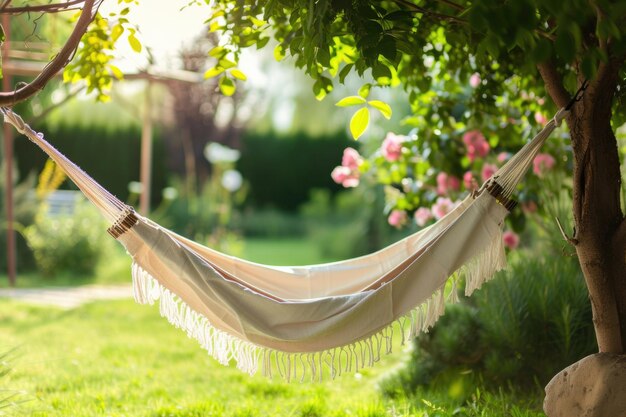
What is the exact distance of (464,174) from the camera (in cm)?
316

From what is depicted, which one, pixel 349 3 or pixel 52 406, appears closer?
pixel 349 3

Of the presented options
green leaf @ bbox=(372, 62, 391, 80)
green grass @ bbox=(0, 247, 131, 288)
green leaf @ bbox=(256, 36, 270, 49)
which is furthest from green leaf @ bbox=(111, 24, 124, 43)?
green grass @ bbox=(0, 247, 131, 288)

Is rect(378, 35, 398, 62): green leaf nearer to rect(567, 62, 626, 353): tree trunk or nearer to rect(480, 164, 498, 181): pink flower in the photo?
rect(567, 62, 626, 353): tree trunk

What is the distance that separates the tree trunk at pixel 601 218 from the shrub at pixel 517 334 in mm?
765

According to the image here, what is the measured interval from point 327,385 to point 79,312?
2166 mm

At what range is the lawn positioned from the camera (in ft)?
8.14

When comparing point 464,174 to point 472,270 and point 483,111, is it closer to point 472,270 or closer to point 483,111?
point 483,111

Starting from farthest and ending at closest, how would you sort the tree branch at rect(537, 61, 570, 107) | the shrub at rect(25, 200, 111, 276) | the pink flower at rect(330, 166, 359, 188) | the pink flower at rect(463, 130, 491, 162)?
1. the shrub at rect(25, 200, 111, 276)
2. the pink flower at rect(330, 166, 359, 188)
3. the pink flower at rect(463, 130, 491, 162)
4. the tree branch at rect(537, 61, 570, 107)

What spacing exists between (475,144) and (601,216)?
3.71ft

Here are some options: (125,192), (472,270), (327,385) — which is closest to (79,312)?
(327,385)

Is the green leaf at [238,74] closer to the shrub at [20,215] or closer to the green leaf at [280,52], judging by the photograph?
the green leaf at [280,52]

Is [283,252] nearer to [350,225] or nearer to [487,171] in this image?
[350,225]

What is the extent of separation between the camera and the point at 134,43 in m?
2.15

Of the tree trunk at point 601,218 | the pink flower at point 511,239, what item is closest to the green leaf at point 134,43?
the tree trunk at point 601,218
